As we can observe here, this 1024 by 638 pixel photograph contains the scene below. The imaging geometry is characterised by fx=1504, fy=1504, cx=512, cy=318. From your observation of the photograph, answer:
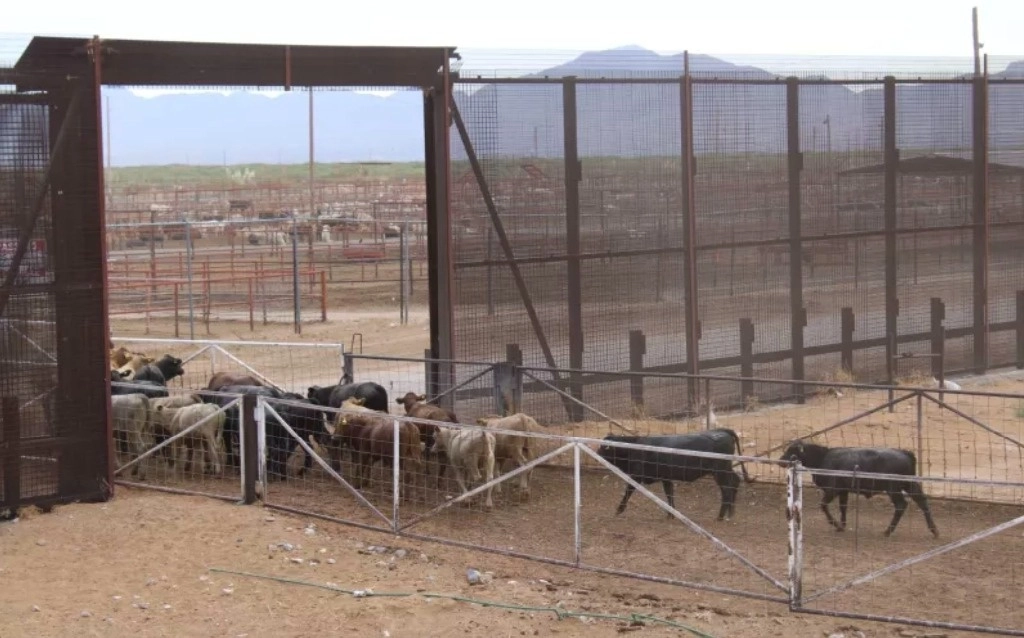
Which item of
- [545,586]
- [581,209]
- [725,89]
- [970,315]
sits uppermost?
[725,89]

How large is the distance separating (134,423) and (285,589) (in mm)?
4325

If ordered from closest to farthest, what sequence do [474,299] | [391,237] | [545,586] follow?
1. [545,586]
2. [474,299]
3. [391,237]

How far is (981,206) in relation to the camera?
72.1 feet

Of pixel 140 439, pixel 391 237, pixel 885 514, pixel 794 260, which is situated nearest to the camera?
pixel 885 514

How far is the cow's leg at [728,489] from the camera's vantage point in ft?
40.1

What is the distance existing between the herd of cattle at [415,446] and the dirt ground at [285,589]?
1026 mm

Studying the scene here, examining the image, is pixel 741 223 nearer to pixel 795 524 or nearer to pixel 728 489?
pixel 728 489

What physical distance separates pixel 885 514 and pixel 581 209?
6.53 metres

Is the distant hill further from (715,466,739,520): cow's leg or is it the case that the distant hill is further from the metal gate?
(715,466,739,520): cow's leg

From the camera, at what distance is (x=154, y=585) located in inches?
420

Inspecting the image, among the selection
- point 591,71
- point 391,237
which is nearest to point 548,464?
point 591,71

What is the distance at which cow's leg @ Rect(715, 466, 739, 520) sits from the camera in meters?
12.2

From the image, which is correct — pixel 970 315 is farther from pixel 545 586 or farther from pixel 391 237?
pixel 391 237

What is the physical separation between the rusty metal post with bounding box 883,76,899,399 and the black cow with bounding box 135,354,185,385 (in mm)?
9541
